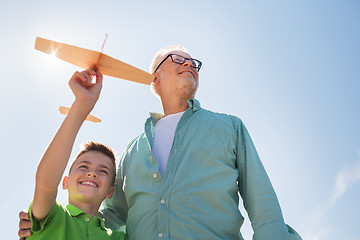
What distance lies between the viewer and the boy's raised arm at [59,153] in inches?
104

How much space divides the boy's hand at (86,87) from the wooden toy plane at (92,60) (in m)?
0.09

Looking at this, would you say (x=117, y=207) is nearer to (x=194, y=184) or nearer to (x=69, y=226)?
(x=69, y=226)

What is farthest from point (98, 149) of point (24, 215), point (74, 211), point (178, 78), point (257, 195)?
point (257, 195)

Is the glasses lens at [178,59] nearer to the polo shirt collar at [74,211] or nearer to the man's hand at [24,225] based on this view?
the polo shirt collar at [74,211]

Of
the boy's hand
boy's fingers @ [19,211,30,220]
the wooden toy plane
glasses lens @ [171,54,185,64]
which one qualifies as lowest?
boy's fingers @ [19,211,30,220]

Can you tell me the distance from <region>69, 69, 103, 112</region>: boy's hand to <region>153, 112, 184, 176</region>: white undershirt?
102 cm

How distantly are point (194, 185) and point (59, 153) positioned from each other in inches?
47.5

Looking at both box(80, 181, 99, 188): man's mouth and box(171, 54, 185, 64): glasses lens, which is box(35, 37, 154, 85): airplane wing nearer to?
box(80, 181, 99, 188): man's mouth

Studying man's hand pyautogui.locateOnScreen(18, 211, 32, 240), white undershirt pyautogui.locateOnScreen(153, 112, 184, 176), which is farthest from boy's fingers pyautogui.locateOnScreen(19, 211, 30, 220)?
white undershirt pyautogui.locateOnScreen(153, 112, 184, 176)

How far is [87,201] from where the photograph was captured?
3.50 m

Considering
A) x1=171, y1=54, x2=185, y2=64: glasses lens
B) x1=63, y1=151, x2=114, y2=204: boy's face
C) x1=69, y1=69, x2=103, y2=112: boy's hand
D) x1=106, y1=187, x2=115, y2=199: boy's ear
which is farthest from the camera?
x1=171, y1=54, x2=185, y2=64: glasses lens

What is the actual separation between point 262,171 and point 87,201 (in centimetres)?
168

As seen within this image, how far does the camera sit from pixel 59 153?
2.68m

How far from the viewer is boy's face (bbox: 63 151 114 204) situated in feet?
11.5
